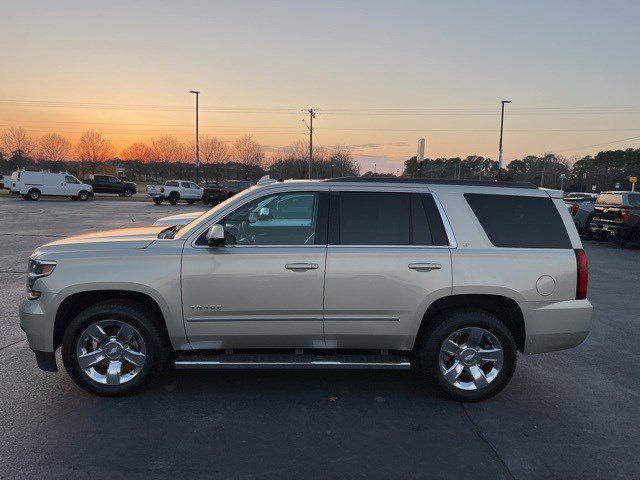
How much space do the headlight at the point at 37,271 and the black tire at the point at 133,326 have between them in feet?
1.35

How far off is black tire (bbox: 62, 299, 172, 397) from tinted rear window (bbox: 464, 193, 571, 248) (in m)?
2.93

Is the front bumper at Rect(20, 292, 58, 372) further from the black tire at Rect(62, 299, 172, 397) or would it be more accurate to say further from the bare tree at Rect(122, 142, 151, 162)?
the bare tree at Rect(122, 142, 151, 162)

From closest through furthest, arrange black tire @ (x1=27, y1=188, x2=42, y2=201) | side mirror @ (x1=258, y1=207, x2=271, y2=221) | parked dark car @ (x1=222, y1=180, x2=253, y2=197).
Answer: side mirror @ (x1=258, y1=207, x2=271, y2=221), black tire @ (x1=27, y1=188, x2=42, y2=201), parked dark car @ (x1=222, y1=180, x2=253, y2=197)

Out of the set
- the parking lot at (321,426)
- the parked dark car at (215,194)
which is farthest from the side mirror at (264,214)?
the parked dark car at (215,194)

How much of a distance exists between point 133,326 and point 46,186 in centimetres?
3325

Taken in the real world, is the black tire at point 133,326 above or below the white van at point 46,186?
below

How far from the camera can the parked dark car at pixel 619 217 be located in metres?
14.8

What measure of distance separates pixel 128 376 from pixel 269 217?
185 cm

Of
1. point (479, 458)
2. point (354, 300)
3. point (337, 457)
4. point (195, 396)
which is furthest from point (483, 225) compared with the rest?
point (195, 396)

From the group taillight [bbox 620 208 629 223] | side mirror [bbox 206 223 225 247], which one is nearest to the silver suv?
side mirror [bbox 206 223 225 247]

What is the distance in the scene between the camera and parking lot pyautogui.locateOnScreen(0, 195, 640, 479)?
3.06 metres

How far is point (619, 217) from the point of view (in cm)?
1502

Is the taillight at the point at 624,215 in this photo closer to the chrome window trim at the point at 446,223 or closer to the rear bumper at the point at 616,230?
the rear bumper at the point at 616,230

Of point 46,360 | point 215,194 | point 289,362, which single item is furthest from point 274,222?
point 215,194
